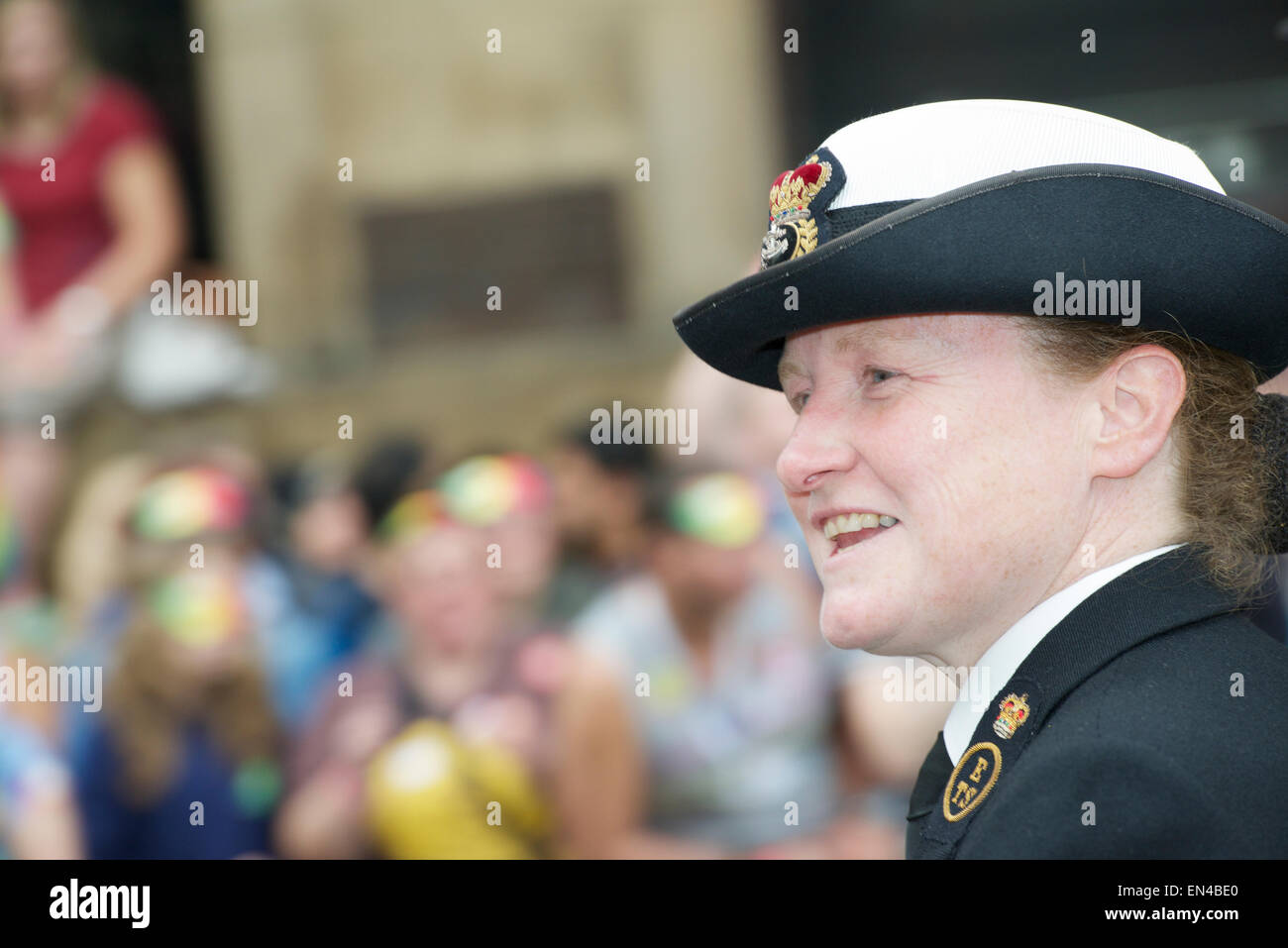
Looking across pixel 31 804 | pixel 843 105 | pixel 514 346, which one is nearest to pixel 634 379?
pixel 514 346

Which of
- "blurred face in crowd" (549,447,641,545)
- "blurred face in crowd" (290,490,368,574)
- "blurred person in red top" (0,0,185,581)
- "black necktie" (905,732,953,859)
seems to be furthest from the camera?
"blurred person in red top" (0,0,185,581)

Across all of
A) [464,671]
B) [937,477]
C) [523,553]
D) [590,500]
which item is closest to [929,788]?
[937,477]

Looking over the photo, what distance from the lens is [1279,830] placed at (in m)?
1.47

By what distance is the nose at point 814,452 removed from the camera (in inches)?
71.3

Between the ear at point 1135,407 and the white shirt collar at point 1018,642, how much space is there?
112 mm

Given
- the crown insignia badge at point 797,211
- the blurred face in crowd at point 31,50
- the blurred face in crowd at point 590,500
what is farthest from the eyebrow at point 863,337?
the blurred face in crowd at point 31,50

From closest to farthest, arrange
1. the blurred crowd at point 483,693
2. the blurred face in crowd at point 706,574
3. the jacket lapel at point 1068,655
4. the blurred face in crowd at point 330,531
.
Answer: the jacket lapel at point 1068,655
the blurred crowd at point 483,693
the blurred face in crowd at point 706,574
the blurred face in crowd at point 330,531

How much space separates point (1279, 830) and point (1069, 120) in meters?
0.83

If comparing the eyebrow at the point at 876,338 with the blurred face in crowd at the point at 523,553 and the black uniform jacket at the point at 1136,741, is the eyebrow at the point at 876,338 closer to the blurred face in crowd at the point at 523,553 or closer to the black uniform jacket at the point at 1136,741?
the black uniform jacket at the point at 1136,741

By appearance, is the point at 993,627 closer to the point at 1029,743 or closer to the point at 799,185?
the point at 1029,743

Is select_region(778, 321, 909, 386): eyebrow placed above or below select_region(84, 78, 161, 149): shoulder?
below

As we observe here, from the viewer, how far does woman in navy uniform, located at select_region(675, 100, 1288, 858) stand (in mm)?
1660

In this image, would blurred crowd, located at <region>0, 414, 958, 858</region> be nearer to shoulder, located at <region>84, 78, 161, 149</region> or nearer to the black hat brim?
shoulder, located at <region>84, 78, 161, 149</region>

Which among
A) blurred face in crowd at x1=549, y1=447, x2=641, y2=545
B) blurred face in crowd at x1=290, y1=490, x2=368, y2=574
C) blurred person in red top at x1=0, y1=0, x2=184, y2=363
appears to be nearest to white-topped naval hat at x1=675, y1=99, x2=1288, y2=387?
blurred face in crowd at x1=549, y1=447, x2=641, y2=545
